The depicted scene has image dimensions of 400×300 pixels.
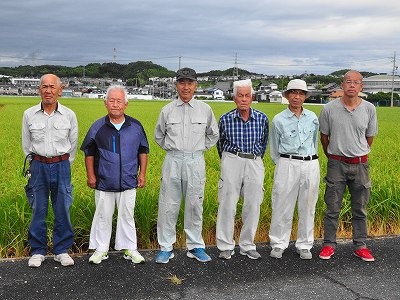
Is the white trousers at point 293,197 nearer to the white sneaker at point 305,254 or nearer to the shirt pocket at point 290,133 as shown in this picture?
the white sneaker at point 305,254

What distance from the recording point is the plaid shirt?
14.4ft

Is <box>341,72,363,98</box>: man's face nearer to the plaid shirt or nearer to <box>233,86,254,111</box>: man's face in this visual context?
the plaid shirt

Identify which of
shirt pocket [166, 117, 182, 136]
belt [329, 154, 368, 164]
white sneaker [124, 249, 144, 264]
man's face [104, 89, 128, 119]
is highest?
man's face [104, 89, 128, 119]

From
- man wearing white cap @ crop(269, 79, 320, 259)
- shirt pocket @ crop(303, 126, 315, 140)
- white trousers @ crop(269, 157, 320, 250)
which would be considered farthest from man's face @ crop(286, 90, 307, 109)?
white trousers @ crop(269, 157, 320, 250)

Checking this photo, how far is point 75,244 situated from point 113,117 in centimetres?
152

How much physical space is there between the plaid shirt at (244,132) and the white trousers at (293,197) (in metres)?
0.33

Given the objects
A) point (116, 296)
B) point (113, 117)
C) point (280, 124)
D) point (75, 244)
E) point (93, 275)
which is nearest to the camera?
point (116, 296)

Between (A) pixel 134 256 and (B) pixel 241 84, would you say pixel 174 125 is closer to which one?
(B) pixel 241 84

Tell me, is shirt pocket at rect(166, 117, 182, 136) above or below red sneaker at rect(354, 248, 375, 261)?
above

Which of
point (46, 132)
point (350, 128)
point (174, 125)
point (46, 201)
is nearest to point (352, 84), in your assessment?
point (350, 128)

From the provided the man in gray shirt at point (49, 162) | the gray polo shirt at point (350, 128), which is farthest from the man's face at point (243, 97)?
the man in gray shirt at point (49, 162)

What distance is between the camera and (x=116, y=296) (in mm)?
3512

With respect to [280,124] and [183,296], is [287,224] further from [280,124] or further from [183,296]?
[183,296]

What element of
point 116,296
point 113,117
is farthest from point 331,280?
point 113,117
